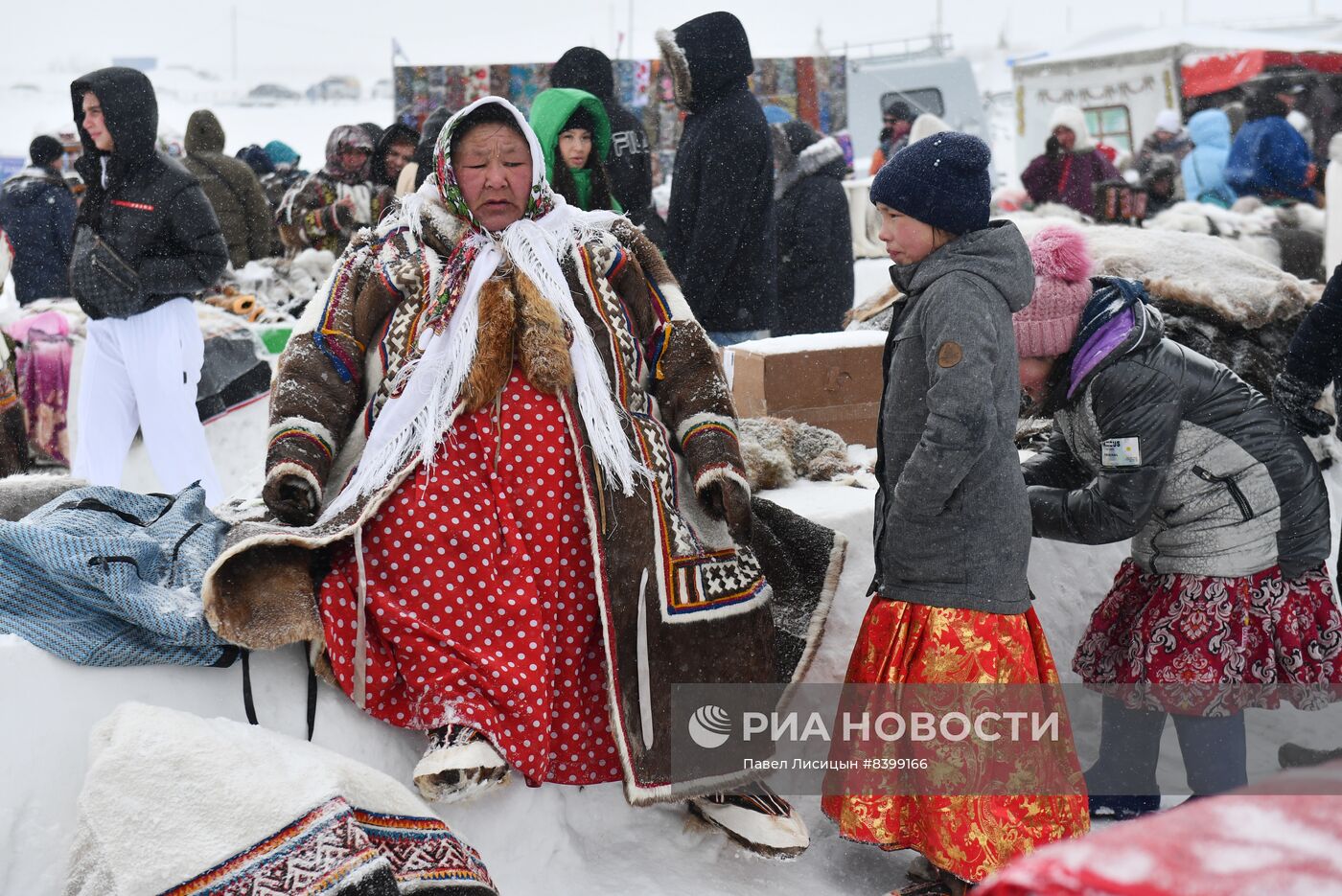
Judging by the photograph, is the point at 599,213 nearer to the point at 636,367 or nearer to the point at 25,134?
the point at 636,367

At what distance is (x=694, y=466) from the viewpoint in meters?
2.78

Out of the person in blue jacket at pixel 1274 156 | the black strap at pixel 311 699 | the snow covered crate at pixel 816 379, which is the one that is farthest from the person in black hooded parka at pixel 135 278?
the person in blue jacket at pixel 1274 156

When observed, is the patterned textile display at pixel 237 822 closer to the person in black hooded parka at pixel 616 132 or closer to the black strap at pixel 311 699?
the black strap at pixel 311 699

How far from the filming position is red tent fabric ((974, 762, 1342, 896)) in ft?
1.87

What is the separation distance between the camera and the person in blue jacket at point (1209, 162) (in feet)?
36.8

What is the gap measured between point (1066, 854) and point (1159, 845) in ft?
0.15

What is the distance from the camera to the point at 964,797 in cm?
248

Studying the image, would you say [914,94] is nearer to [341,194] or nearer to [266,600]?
[341,194]

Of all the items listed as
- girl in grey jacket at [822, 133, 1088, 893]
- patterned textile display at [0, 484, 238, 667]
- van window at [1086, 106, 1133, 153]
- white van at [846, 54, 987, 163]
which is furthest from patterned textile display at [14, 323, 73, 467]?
white van at [846, 54, 987, 163]

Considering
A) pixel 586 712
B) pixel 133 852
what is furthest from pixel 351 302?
pixel 133 852

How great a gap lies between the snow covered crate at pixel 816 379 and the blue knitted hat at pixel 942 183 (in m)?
1.43

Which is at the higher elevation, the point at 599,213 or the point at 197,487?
the point at 599,213

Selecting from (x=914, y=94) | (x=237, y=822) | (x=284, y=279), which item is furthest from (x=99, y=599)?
(x=914, y=94)

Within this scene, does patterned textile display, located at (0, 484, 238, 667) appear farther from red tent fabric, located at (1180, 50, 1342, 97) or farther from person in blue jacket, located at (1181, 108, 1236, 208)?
red tent fabric, located at (1180, 50, 1342, 97)
